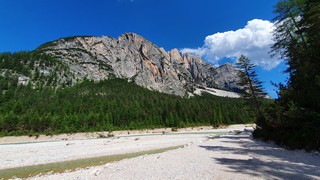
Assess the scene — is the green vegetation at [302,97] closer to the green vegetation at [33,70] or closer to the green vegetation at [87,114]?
the green vegetation at [87,114]

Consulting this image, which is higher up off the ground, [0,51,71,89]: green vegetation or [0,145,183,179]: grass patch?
[0,51,71,89]: green vegetation

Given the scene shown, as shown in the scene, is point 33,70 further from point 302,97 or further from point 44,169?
point 302,97

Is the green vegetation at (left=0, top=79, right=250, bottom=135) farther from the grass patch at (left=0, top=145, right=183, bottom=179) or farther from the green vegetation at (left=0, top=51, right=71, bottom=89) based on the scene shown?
the grass patch at (left=0, top=145, right=183, bottom=179)

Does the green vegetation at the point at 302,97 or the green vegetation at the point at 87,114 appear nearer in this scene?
the green vegetation at the point at 302,97

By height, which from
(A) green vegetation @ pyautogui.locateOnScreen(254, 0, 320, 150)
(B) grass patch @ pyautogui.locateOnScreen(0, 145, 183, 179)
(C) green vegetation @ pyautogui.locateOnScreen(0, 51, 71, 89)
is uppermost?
(C) green vegetation @ pyautogui.locateOnScreen(0, 51, 71, 89)

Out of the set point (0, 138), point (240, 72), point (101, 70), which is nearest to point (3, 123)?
point (0, 138)

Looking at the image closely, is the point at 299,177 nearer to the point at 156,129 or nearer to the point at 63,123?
the point at 156,129

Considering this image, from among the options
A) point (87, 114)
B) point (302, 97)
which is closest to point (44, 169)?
point (302, 97)

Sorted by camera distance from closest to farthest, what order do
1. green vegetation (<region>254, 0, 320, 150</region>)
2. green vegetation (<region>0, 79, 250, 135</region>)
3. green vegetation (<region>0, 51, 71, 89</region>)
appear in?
green vegetation (<region>254, 0, 320, 150</region>), green vegetation (<region>0, 79, 250, 135</region>), green vegetation (<region>0, 51, 71, 89</region>)

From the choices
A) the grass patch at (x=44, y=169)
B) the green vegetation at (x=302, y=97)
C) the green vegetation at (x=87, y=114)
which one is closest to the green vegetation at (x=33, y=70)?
the green vegetation at (x=87, y=114)

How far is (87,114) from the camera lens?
319 feet

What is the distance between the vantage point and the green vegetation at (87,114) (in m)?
75.6

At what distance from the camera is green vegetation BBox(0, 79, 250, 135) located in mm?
75562

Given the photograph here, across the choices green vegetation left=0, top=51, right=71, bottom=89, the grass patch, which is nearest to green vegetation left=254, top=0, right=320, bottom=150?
the grass patch
